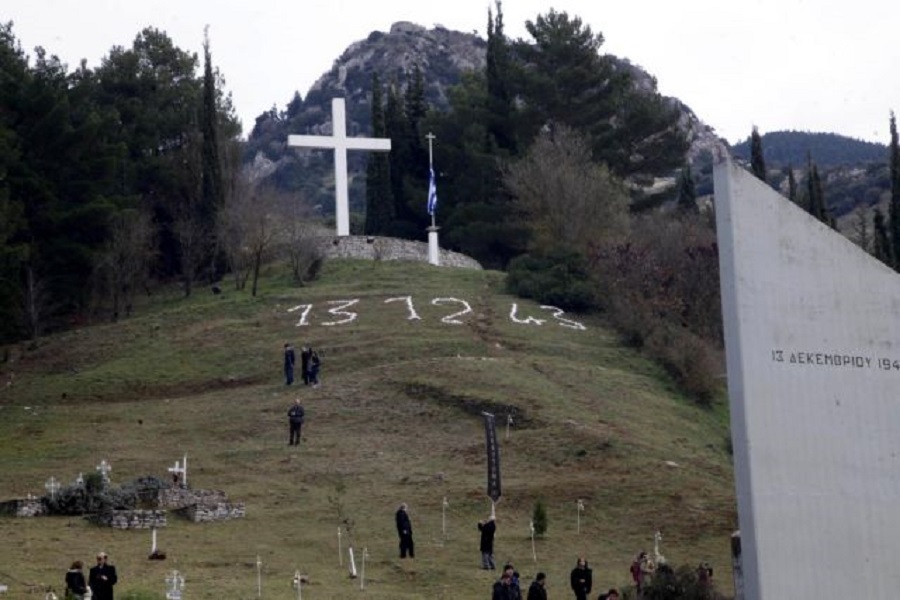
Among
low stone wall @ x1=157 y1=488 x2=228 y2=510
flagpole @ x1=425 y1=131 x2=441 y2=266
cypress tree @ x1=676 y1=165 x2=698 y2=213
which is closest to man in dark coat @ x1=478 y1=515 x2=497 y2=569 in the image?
low stone wall @ x1=157 y1=488 x2=228 y2=510

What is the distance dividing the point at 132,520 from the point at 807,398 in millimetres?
14348

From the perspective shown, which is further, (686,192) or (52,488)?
(686,192)

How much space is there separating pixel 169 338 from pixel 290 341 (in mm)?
4686

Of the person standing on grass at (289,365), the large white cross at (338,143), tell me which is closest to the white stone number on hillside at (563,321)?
the large white cross at (338,143)

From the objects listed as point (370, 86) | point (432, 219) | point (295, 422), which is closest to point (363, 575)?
point (295, 422)

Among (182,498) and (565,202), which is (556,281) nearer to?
(565,202)

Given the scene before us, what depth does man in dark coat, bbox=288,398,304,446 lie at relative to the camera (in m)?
40.9

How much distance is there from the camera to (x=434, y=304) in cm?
5891

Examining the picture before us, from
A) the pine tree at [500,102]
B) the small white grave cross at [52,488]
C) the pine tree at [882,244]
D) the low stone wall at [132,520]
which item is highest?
the pine tree at [500,102]

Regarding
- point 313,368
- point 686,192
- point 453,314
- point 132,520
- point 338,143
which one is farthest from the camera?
point 686,192

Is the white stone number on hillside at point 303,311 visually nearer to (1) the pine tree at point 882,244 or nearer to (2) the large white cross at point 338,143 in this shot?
(2) the large white cross at point 338,143

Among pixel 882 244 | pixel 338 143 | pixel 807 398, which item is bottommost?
pixel 807 398

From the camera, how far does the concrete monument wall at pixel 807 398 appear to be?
22594 millimetres

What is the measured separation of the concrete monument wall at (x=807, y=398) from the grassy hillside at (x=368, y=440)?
668cm
